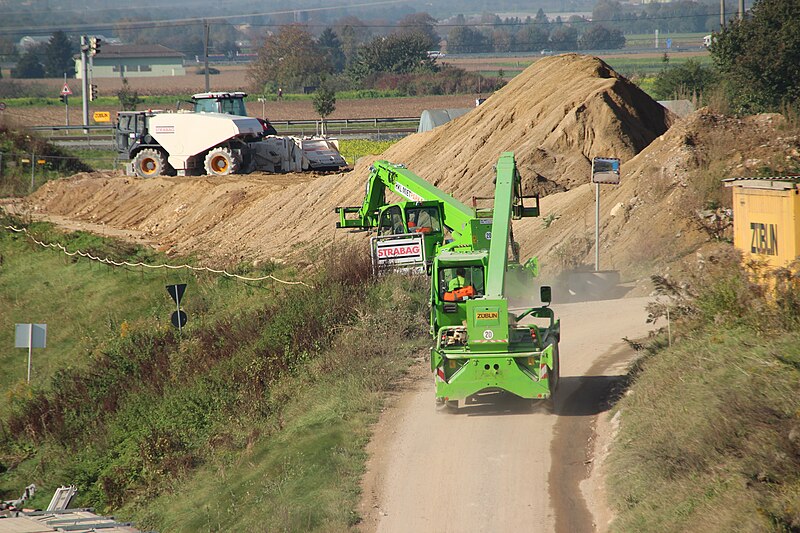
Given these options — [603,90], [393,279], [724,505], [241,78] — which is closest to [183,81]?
[241,78]

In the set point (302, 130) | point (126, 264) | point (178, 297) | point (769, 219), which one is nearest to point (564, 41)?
Answer: point (302, 130)

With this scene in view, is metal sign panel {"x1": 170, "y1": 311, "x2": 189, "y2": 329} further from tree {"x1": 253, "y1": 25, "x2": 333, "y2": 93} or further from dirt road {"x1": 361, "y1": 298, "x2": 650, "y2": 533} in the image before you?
tree {"x1": 253, "y1": 25, "x2": 333, "y2": 93}

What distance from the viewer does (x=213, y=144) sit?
40438 millimetres

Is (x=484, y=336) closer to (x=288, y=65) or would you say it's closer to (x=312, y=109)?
(x=312, y=109)

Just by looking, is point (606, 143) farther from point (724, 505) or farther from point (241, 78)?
point (241, 78)

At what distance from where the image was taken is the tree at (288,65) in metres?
120

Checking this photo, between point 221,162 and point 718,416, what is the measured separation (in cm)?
3149

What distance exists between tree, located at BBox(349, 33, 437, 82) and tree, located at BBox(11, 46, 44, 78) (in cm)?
4242

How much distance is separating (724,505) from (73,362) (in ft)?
67.4

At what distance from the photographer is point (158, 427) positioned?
19.4m

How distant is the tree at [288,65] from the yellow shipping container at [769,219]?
333 feet

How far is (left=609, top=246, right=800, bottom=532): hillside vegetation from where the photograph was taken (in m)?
10.2

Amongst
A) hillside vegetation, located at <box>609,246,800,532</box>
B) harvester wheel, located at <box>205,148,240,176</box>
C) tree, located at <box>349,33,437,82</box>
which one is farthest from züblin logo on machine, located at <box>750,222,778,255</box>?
tree, located at <box>349,33,437,82</box>

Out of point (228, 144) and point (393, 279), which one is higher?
point (228, 144)
